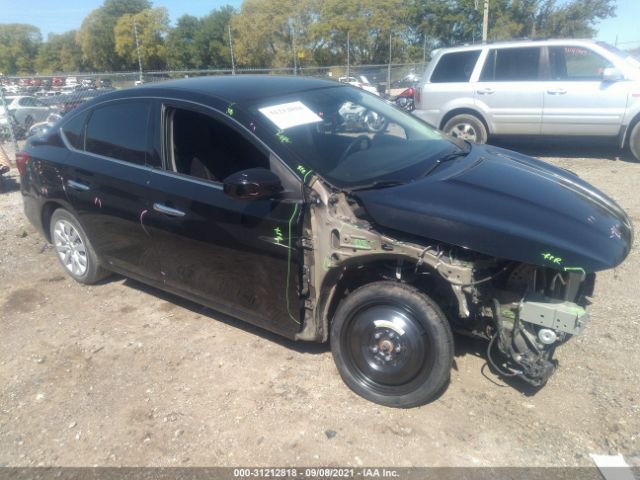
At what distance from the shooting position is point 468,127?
30.1ft

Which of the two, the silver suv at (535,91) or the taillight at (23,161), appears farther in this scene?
the silver suv at (535,91)

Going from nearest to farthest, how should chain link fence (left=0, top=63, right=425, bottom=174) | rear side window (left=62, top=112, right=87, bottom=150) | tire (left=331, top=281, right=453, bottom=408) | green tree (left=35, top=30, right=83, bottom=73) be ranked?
tire (left=331, top=281, right=453, bottom=408)
rear side window (left=62, top=112, right=87, bottom=150)
chain link fence (left=0, top=63, right=425, bottom=174)
green tree (left=35, top=30, right=83, bottom=73)

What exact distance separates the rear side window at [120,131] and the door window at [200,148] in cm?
26

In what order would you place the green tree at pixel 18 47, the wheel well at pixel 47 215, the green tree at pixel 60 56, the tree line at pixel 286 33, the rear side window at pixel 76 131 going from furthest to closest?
1. the green tree at pixel 18 47
2. the green tree at pixel 60 56
3. the tree line at pixel 286 33
4. the wheel well at pixel 47 215
5. the rear side window at pixel 76 131

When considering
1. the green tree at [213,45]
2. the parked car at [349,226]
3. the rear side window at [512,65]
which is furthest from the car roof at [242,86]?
the green tree at [213,45]

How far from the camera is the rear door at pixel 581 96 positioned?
8.05 metres

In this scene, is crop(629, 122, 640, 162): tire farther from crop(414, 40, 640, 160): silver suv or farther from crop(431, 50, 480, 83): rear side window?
crop(431, 50, 480, 83): rear side window

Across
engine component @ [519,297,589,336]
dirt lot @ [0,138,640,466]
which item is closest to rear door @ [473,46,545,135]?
dirt lot @ [0,138,640,466]

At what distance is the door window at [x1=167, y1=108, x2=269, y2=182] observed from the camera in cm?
339

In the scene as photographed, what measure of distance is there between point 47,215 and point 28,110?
43.2ft

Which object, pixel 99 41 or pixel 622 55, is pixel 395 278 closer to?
pixel 622 55

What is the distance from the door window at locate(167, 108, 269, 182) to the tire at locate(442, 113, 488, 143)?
651 cm

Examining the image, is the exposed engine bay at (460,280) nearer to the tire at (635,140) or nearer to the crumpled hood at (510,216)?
the crumpled hood at (510,216)

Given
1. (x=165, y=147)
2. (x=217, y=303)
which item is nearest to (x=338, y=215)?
(x=217, y=303)
